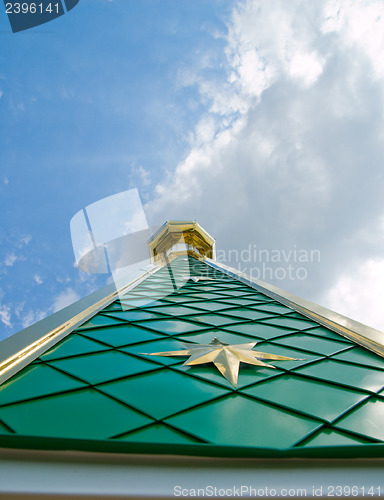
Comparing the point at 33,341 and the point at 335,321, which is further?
the point at 335,321

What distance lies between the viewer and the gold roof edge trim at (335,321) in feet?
17.5

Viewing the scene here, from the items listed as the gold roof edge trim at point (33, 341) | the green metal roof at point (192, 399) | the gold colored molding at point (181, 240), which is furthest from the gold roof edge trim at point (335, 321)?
the gold colored molding at point (181, 240)

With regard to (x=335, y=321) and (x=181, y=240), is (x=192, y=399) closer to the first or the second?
(x=335, y=321)

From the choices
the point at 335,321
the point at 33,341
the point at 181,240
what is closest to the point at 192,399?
the point at 33,341

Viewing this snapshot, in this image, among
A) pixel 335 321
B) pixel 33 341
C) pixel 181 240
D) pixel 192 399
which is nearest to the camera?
pixel 192 399

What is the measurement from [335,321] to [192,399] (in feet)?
14.7

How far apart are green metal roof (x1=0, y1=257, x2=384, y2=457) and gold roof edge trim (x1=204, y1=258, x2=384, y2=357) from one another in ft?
0.76

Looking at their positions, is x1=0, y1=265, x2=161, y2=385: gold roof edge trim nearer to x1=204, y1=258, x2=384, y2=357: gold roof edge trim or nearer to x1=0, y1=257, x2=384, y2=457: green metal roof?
x1=0, y1=257, x2=384, y2=457: green metal roof

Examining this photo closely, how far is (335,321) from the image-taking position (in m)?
6.61

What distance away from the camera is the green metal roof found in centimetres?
250

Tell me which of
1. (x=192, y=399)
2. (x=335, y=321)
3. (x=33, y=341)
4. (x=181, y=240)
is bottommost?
(x=192, y=399)

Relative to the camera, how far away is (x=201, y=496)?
1994 millimetres

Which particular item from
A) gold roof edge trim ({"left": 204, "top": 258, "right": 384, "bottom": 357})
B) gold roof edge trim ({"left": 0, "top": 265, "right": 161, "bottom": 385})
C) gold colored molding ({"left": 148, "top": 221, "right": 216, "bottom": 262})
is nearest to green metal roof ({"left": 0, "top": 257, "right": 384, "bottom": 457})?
gold roof edge trim ({"left": 0, "top": 265, "right": 161, "bottom": 385})

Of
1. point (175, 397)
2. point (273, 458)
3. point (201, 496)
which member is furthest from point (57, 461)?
point (273, 458)
